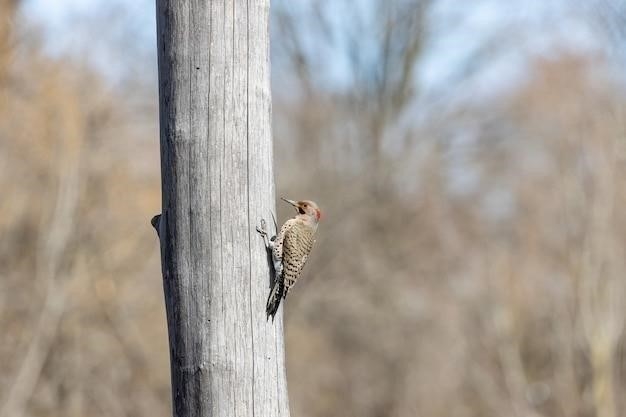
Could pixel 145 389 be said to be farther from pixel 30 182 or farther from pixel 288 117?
pixel 288 117

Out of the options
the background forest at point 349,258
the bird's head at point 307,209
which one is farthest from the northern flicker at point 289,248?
the background forest at point 349,258

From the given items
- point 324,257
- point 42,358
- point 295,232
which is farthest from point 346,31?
point 295,232

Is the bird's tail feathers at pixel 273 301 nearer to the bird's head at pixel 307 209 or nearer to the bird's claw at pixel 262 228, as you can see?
the bird's claw at pixel 262 228

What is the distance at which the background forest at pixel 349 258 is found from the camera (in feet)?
38.0

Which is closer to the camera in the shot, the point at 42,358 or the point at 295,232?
the point at 295,232

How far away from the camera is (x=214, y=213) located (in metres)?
3.33

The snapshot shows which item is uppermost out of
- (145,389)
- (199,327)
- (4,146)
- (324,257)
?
(4,146)

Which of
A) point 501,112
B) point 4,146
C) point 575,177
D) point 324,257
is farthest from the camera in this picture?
point 501,112

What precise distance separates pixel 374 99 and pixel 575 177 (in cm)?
1310

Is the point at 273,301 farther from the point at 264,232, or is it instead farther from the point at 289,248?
the point at 289,248

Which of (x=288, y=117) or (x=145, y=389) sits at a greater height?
(x=288, y=117)

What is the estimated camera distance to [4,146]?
Result: 1123cm

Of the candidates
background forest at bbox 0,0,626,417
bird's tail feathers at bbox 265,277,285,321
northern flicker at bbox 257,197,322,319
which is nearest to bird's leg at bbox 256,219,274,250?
northern flicker at bbox 257,197,322,319

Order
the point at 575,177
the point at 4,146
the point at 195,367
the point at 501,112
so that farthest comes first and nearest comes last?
the point at 501,112, the point at 575,177, the point at 4,146, the point at 195,367
